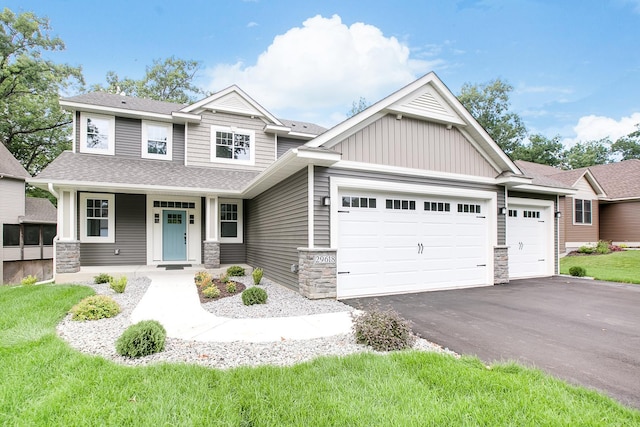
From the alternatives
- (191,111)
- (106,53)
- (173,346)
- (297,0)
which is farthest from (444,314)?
(106,53)

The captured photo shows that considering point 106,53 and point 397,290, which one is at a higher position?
point 106,53

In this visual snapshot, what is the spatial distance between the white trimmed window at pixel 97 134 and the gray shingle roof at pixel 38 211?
9304 millimetres

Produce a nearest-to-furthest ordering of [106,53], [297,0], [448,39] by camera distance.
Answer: [297,0]
[448,39]
[106,53]

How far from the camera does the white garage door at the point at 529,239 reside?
10.1 m

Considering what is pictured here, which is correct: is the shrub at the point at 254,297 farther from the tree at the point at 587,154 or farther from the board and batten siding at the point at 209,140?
the tree at the point at 587,154

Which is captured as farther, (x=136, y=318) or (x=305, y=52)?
(x=305, y=52)

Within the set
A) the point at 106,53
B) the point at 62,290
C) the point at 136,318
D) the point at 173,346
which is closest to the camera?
the point at 173,346

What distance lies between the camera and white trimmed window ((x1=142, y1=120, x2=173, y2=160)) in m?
11.5

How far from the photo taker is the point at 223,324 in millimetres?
4922

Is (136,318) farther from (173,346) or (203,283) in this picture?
(203,283)

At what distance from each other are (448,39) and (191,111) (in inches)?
448

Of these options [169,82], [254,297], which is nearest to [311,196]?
[254,297]

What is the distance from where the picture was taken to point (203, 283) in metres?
7.56

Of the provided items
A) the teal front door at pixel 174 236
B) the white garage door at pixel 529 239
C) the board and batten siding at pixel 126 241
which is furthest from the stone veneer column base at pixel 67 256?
the white garage door at pixel 529 239
